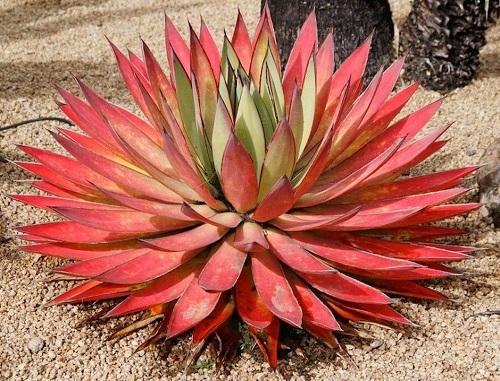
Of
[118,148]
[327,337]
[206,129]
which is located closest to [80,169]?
[118,148]

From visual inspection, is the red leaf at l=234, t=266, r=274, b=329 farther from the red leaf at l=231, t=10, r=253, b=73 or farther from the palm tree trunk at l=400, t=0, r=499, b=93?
the palm tree trunk at l=400, t=0, r=499, b=93

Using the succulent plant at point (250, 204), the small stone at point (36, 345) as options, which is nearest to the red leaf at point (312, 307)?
the succulent plant at point (250, 204)

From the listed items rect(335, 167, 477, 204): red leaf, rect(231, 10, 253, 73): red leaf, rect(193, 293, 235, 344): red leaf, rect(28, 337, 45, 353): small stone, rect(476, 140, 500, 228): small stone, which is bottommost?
rect(476, 140, 500, 228): small stone

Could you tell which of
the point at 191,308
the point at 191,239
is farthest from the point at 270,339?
the point at 191,239

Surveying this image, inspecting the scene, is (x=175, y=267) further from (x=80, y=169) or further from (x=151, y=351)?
(x=80, y=169)

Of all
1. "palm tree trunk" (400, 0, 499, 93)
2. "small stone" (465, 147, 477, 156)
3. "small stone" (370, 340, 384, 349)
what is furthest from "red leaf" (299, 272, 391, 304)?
"palm tree trunk" (400, 0, 499, 93)

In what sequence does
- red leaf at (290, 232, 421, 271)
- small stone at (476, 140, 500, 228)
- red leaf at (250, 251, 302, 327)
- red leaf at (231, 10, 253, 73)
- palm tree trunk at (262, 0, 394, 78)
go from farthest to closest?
palm tree trunk at (262, 0, 394, 78) < small stone at (476, 140, 500, 228) < red leaf at (231, 10, 253, 73) < red leaf at (290, 232, 421, 271) < red leaf at (250, 251, 302, 327)

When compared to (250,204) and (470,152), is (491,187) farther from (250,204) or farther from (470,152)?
(250,204)

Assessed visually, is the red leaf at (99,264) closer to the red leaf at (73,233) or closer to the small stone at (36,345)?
the red leaf at (73,233)
